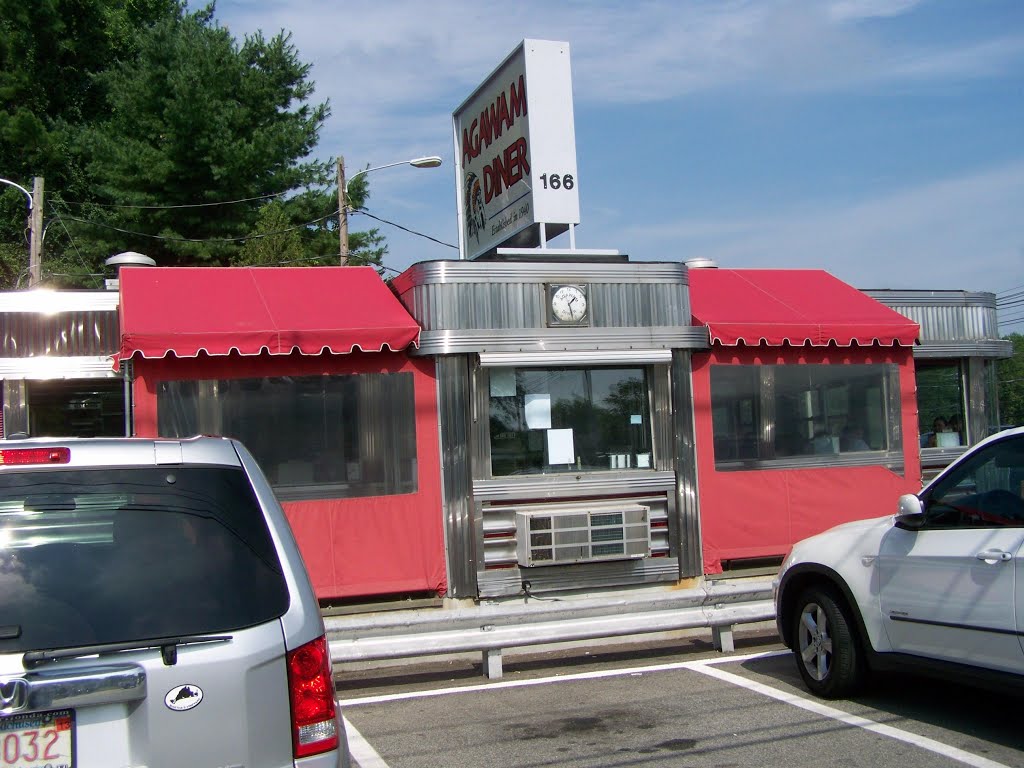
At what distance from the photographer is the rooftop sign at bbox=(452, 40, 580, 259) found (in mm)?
11977

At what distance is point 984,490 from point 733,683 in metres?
2.42

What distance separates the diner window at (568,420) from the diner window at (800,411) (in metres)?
0.95

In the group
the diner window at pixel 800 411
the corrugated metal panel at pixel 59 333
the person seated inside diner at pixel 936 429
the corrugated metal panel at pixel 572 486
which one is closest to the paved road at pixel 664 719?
the corrugated metal panel at pixel 572 486

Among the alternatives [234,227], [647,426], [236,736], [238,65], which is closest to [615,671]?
[647,426]

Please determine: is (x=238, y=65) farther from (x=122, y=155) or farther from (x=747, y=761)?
(x=747, y=761)

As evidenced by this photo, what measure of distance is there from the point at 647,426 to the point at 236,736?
28.1 ft

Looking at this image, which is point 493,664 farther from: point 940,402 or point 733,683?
point 940,402

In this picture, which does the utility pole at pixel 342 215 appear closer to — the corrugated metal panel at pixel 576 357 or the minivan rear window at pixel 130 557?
the corrugated metal panel at pixel 576 357

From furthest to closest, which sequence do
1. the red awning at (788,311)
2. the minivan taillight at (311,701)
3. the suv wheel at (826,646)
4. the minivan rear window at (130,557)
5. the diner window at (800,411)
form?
the diner window at (800,411) < the red awning at (788,311) < the suv wheel at (826,646) < the minivan taillight at (311,701) < the minivan rear window at (130,557)

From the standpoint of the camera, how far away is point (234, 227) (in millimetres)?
27219

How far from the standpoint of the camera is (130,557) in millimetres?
3209

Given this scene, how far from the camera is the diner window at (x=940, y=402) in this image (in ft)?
43.8

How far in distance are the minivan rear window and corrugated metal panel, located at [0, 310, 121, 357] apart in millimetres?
8091

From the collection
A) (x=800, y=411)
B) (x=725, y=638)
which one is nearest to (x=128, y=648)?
(x=725, y=638)
